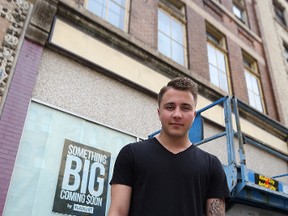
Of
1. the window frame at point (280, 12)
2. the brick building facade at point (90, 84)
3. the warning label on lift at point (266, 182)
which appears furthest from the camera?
the window frame at point (280, 12)

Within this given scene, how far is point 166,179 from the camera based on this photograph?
1.69 m

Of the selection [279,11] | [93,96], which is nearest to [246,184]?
[93,96]

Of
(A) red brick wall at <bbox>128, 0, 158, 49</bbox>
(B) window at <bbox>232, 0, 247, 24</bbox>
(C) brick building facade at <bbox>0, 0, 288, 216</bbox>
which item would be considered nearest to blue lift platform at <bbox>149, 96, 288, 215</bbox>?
(C) brick building facade at <bbox>0, 0, 288, 216</bbox>

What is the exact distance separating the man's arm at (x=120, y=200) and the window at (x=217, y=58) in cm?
758

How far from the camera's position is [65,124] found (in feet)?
16.4

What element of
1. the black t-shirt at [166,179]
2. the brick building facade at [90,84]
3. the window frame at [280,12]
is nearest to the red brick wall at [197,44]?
the brick building facade at [90,84]

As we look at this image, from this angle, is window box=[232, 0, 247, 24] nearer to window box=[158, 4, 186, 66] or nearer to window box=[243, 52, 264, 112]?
window box=[243, 52, 264, 112]

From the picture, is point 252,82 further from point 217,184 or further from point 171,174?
point 171,174

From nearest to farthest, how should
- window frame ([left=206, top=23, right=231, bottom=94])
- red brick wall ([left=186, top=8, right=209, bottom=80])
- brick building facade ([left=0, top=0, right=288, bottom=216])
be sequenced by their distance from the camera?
1. brick building facade ([left=0, top=0, right=288, bottom=216])
2. red brick wall ([left=186, top=8, right=209, bottom=80])
3. window frame ([left=206, top=23, right=231, bottom=94])

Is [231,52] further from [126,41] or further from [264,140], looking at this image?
[126,41]

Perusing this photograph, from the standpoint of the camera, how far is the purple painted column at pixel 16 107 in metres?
4.07

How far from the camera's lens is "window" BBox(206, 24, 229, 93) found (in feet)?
30.1

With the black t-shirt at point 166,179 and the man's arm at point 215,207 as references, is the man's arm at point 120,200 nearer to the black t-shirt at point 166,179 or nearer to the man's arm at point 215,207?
the black t-shirt at point 166,179

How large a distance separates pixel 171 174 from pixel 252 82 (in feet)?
32.8
